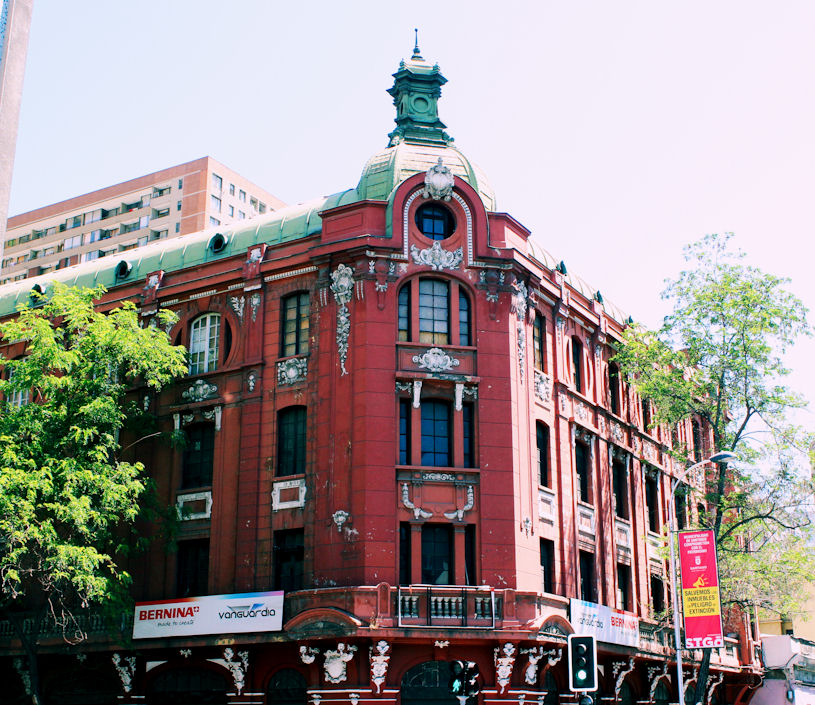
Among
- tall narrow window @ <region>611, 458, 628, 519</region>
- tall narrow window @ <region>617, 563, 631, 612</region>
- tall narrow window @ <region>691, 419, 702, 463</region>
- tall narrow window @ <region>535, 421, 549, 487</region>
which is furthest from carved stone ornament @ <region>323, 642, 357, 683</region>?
tall narrow window @ <region>691, 419, 702, 463</region>

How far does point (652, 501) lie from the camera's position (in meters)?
46.3

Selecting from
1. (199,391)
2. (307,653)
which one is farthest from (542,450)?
(199,391)

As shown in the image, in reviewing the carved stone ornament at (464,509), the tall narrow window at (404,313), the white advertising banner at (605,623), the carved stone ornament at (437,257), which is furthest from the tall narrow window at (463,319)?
the white advertising banner at (605,623)

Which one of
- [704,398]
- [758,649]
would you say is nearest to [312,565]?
[704,398]

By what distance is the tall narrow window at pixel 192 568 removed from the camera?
1419 inches

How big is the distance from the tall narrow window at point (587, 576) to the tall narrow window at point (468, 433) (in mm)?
7301

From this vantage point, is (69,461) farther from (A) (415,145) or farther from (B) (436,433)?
(A) (415,145)

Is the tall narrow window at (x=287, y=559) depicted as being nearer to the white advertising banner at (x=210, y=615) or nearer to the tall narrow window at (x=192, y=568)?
the white advertising banner at (x=210, y=615)

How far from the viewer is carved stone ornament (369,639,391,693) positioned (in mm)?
30562

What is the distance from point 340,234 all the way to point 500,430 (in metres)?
8.45

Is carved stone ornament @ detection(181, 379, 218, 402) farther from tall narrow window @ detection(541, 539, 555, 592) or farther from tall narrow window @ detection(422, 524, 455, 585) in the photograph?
tall narrow window @ detection(541, 539, 555, 592)

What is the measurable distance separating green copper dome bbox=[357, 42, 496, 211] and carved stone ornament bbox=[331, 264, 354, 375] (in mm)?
3069

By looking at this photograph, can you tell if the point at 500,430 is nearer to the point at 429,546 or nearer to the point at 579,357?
the point at 429,546

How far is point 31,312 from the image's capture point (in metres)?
34.3
